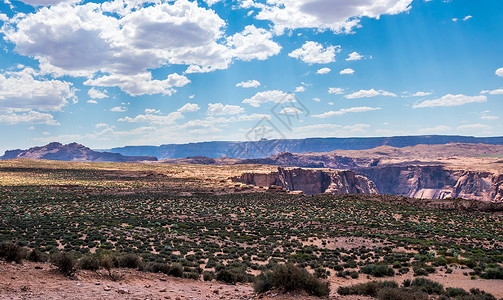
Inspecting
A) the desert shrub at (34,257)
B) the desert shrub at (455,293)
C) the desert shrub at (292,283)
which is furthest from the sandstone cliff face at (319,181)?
the desert shrub at (292,283)

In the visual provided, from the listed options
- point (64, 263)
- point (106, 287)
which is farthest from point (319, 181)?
point (106, 287)

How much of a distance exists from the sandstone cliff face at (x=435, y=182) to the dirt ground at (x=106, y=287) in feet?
427

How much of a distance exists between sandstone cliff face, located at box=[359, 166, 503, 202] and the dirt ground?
130062 mm

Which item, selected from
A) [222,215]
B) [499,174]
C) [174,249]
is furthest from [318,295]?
[499,174]

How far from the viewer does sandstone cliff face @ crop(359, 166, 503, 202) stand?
12131 cm

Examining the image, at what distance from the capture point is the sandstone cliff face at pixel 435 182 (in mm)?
121312

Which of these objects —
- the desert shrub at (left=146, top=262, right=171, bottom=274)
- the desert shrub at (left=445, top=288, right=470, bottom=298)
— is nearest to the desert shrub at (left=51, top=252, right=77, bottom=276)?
the desert shrub at (left=146, top=262, right=171, bottom=274)

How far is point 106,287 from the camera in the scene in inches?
362

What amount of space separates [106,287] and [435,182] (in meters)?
171

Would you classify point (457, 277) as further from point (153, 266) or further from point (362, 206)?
point (362, 206)

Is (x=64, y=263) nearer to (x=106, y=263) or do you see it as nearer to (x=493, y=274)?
(x=106, y=263)

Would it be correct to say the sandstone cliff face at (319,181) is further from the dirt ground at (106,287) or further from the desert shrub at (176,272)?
the dirt ground at (106,287)

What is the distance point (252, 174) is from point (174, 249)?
68598 mm

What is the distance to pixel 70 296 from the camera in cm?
821
